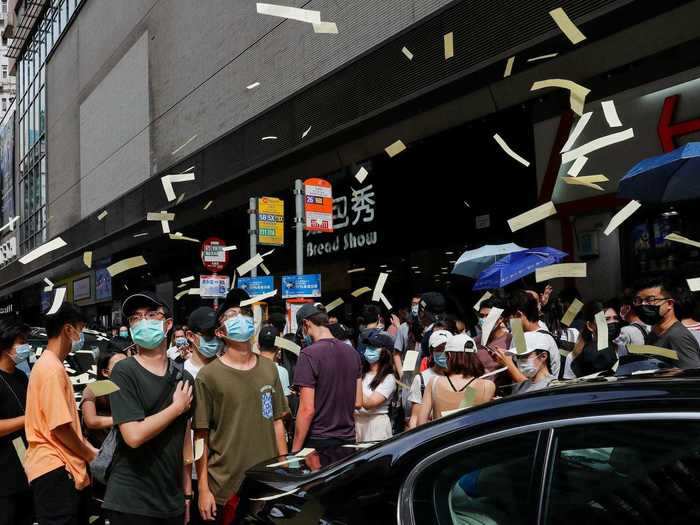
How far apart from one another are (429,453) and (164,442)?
1.80 meters

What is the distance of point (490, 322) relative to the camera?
611cm

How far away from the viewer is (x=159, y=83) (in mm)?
22828

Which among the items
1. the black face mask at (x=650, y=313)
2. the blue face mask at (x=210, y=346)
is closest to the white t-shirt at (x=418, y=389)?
the blue face mask at (x=210, y=346)

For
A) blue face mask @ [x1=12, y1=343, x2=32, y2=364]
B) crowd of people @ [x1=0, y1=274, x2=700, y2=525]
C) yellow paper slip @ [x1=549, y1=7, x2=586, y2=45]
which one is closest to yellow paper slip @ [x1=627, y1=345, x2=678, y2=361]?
crowd of people @ [x1=0, y1=274, x2=700, y2=525]

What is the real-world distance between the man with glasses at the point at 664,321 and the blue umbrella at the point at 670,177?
1149 millimetres

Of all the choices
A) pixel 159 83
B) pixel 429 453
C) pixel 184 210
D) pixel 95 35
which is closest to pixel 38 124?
pixel 95 35

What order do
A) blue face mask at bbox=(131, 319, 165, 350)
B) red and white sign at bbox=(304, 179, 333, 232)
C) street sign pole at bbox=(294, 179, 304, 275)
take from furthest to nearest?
red and white sign at bbox=(304, 179, 333, 232) → street sign pole at bbox=(294, 179, 304, 275) → blue face mask at bbox=(131, 319, 165, 350)

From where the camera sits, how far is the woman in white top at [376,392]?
19.3ft

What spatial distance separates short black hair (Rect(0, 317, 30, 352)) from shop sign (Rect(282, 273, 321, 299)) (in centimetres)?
546

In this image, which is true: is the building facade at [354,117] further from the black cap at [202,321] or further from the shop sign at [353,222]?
the black cap at [202,321]

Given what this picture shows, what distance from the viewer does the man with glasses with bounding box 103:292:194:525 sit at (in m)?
3.44

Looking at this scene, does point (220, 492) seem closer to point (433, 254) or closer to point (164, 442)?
point (164, 442)

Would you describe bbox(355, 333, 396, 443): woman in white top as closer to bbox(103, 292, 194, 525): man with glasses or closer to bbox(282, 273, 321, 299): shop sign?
bbox(103, 292, 194, 525): man with glasses

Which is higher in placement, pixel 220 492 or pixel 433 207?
pixel 433 207
